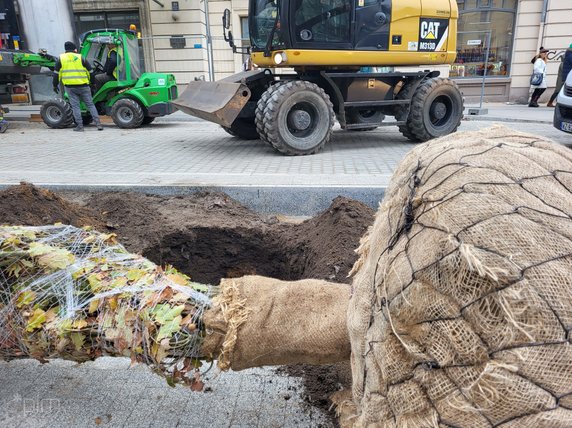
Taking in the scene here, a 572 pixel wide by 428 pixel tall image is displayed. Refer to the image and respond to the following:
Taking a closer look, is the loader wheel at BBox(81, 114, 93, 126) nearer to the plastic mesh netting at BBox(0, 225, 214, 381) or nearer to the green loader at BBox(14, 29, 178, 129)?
the green loader at BBox(14, 29, 178, 129)

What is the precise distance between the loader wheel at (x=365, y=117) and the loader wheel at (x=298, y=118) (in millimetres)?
1106

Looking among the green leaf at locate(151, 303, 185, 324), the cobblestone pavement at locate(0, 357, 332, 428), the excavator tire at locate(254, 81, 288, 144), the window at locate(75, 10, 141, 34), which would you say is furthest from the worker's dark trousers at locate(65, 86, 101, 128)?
the green leaf at locate(151, 303, 185, 324)

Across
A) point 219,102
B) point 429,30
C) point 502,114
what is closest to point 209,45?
point 219,102

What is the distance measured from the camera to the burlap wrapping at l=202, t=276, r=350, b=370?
5.76 feet

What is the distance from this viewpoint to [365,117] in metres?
9.33

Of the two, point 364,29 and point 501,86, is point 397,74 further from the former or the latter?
point 501,86

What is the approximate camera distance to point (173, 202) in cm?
489

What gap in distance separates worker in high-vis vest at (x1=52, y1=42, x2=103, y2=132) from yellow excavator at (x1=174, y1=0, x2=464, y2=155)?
12.3ft

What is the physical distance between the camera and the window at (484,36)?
56.2 feet

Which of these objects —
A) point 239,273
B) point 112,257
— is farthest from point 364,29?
point 112,257

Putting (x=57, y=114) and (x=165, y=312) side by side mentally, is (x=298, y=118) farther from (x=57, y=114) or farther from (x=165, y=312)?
(x=57, y=114)

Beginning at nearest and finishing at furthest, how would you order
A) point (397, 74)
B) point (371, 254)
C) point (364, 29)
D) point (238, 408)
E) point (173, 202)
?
point (371, 254), point (238, 408), point (173, 202), point (364, 29), point (397, 74)

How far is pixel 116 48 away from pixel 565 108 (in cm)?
1023

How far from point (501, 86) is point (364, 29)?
473 inches
